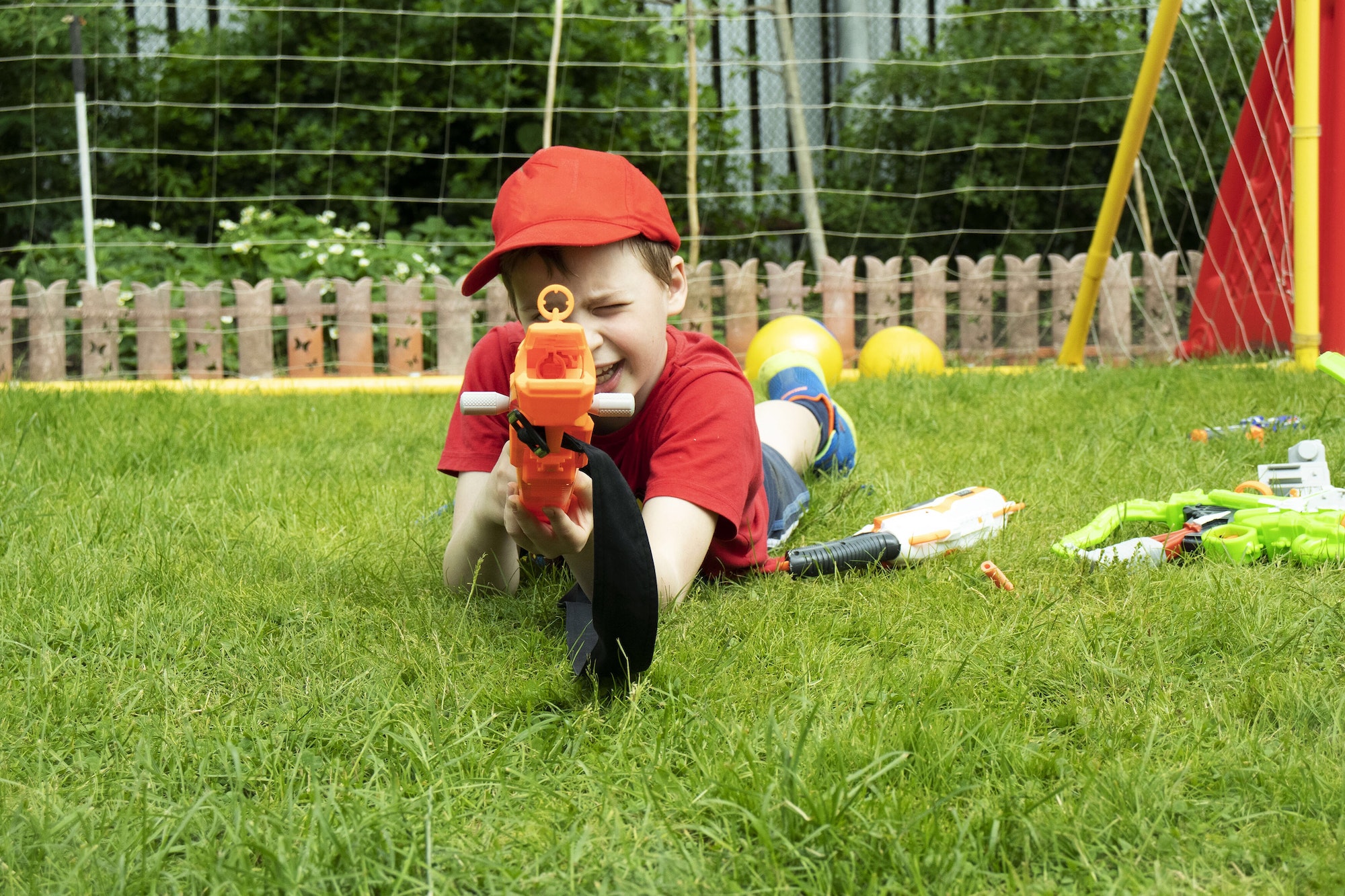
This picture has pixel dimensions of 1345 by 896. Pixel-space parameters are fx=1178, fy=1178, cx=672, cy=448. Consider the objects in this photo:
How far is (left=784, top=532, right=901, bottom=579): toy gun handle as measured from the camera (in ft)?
6.80

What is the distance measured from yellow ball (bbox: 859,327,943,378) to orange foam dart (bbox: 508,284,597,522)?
3.58 meters

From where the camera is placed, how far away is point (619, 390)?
1.80 metres

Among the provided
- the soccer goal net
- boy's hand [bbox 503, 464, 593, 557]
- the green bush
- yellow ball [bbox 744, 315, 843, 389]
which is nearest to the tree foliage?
the soccer goal net

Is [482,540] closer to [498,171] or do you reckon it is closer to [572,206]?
[572,206]

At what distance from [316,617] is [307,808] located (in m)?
0.64

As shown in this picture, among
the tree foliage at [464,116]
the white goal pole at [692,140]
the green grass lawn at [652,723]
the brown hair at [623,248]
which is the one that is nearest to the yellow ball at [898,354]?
the white goal pole at [692,140]

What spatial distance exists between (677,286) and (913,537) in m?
0.62

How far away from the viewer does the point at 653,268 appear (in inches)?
72.5

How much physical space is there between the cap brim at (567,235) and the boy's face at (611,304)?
4cm

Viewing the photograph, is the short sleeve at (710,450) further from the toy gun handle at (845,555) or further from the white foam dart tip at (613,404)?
the white foam dart tip at (613,404)

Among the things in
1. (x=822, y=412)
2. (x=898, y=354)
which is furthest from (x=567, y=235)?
(x=898, y=354)

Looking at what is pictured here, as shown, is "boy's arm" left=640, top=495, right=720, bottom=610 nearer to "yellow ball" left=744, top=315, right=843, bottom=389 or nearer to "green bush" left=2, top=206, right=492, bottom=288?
"yellow ball" left=744, top=315, right=843, bottom=389

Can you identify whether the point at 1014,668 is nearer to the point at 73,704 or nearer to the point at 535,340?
the point at 535,340

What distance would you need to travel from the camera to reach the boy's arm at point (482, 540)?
169 cm
